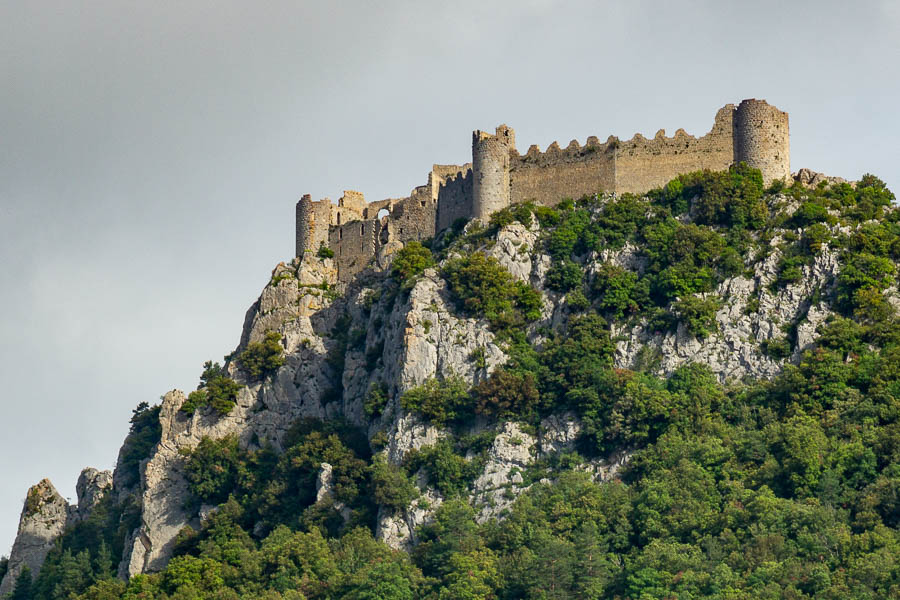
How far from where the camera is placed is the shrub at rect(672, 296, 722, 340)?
89250 mm

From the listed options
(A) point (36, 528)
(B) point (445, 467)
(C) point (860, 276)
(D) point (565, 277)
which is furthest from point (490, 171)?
(A) point (36, 528)

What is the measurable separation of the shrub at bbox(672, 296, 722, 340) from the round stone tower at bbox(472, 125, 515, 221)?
42.6ft

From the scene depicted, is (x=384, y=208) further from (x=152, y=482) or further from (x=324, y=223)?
(x=152, y=482)

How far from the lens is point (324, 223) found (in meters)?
107

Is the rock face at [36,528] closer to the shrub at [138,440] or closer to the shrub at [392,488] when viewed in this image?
the shrub at [138,440]

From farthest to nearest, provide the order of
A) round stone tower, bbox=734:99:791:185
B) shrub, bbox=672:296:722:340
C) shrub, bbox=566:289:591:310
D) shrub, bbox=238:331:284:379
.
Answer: shrub, bbox=238:331:284:379 → round stone tower, bbox=734:99:791:185 → shrub, bbox=566:289:591:310 → shrub, bbox=672:296:722:340

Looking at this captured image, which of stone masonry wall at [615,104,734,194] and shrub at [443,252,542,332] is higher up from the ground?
stone masonry wall at [615,104,734,194]

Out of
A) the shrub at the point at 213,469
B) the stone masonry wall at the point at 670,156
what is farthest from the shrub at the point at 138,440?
the stone masonry wall at the point at 670,156

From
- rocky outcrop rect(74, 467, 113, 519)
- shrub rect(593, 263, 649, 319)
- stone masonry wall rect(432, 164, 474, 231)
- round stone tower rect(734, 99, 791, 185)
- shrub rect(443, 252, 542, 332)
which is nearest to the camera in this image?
shrub rect(593, 263, 649, 319)

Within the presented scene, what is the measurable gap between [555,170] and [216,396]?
21071 millimetres

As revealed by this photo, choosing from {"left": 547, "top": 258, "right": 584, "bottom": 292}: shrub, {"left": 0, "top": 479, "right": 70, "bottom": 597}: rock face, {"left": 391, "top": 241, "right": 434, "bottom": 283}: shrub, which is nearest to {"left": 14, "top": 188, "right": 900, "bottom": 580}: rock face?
{"left": 0, "top": 479, "right": 70, "bottom": 597}: rock face

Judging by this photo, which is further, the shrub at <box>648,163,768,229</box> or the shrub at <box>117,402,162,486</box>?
the shrub at <box>117,402,162,486</box>

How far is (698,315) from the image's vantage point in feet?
294

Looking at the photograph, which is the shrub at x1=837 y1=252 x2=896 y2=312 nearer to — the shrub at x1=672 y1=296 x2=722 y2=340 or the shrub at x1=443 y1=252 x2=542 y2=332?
the shrub at x1=672 y1=296 x2=722 y2=340
